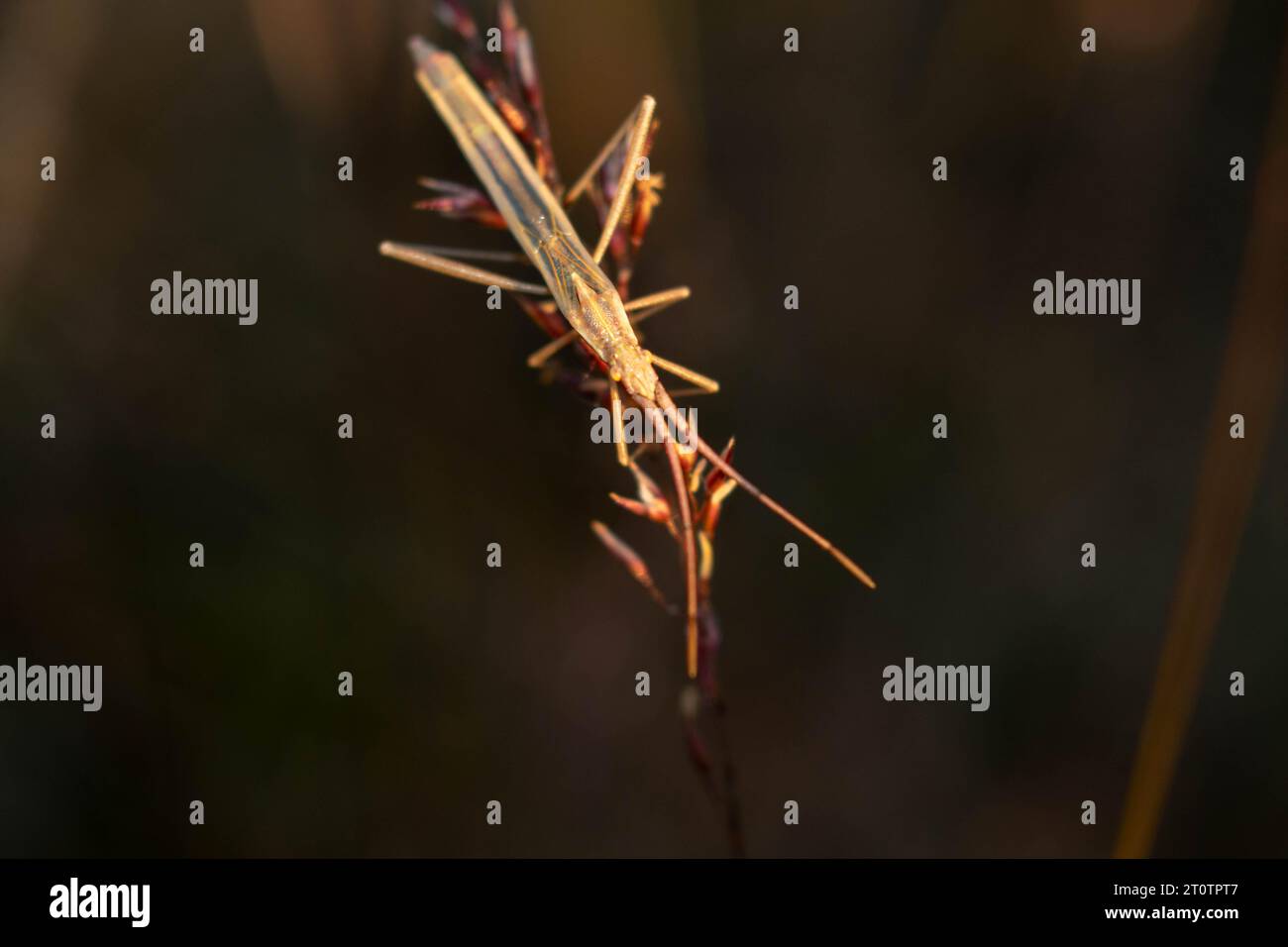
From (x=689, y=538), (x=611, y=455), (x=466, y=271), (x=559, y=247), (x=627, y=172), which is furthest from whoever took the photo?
(x=611, y=455)

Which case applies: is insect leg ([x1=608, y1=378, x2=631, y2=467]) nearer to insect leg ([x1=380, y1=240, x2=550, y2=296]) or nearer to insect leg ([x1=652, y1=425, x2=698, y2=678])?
insect leg ([x1=652, y1=425, x2=698, y2=678])

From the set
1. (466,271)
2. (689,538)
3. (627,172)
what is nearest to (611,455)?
(466,271)

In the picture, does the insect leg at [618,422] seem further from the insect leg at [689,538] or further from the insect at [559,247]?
the insect leg at [689,538]

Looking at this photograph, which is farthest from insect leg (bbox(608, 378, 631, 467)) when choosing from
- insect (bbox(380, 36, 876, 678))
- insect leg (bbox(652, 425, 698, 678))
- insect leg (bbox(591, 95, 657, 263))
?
insect leg (bbox(591, 95, 657, 263))

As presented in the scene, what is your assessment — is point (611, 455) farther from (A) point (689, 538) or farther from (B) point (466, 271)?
(A) point (689, 538)

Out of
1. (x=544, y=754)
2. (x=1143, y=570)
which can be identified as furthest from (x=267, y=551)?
(x=1143, y=570)

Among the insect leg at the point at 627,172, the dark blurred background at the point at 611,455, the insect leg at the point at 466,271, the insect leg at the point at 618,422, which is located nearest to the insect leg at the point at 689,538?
the insect leg at the point at 618,422
